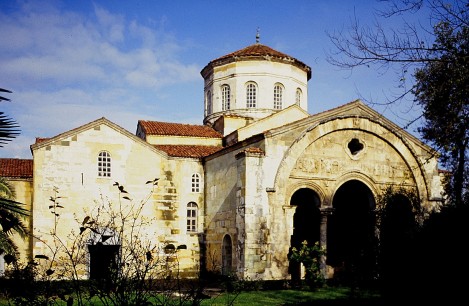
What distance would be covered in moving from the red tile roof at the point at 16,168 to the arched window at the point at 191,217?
6.94 metres

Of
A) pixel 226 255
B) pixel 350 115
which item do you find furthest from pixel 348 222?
pixel 226 255

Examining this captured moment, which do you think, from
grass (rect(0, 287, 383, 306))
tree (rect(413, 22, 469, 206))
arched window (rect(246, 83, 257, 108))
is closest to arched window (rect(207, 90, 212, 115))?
arched window (rect(246, 83, 257, 108))

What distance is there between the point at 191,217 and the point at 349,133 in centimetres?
796

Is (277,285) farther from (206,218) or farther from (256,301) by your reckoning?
(206,218)

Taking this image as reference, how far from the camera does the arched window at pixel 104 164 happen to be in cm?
2100

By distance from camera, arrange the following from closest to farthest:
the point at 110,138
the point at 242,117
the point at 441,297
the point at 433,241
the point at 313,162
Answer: the point at 441,297, the point at 433,241, the point at 313,162, the point at 110,138, the point at 242,117

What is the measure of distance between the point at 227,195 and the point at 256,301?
263 inches

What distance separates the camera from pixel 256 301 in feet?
45.3

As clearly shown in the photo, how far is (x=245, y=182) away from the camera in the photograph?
58.1 ft

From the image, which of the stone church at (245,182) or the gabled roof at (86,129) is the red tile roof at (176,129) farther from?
the gabled roof at (86,129)

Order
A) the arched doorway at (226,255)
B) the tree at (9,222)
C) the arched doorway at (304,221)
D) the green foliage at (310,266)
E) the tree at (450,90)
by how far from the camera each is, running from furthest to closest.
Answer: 1. the arched doorway at (304,221)
2. the arched doorway at (226,255)
3. the green foliage at (310,266)
4. the tree at (450,90)
5. the tree at (9,222)

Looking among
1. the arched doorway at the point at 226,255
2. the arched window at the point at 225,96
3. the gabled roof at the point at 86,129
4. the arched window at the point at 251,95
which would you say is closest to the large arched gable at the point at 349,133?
the arched doorway at the point at 226,255

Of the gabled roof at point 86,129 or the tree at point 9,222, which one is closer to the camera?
the tree at point 9,222

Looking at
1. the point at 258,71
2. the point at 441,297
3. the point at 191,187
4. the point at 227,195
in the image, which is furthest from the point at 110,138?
the point at 441,297
